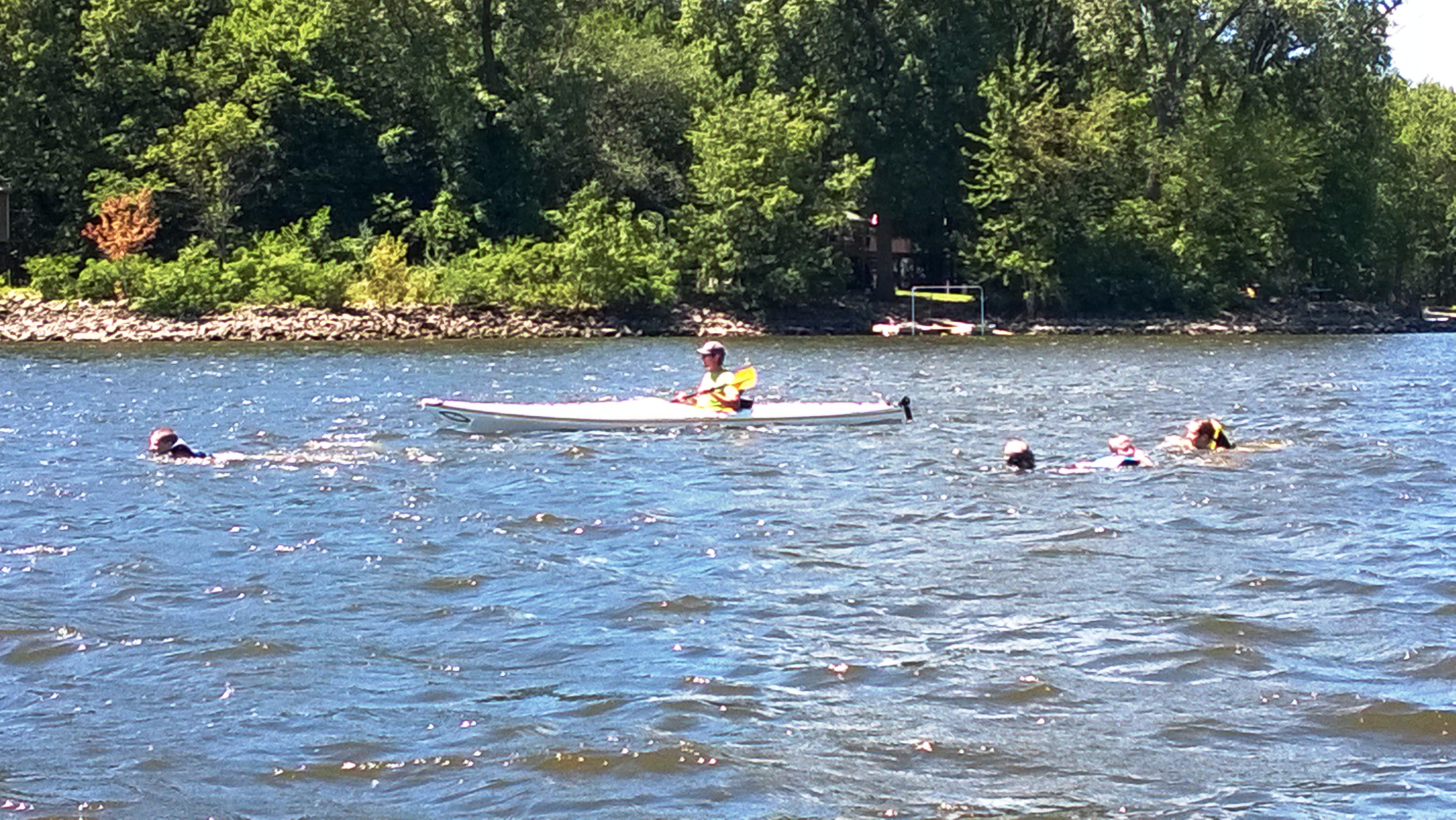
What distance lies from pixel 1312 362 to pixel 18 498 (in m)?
30.4

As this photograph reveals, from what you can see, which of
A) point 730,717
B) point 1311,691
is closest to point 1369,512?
point 1311,691

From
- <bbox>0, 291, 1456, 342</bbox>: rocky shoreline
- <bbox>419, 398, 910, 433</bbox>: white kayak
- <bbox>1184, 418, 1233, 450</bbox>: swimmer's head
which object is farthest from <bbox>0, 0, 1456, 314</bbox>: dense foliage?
<bbox>1184, 418, 1233, 450</bbox>: swimmer's head

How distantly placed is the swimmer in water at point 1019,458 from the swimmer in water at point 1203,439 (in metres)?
2.20

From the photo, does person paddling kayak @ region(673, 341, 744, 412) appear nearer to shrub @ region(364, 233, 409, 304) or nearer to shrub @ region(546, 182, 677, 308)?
shrub @ region(546, 182, 677, 308)

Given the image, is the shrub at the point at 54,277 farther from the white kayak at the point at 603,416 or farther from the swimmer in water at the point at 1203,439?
the swimmer in water at the point at 1203,439

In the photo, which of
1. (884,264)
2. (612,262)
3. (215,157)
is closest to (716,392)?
(612,262)

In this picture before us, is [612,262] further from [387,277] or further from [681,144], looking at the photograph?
[681,144]

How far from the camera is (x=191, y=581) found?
12156 millimetres

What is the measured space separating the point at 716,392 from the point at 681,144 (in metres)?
39.5

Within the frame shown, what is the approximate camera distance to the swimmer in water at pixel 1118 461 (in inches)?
709

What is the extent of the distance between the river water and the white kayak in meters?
0.27

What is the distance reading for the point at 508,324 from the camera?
51469 millimetres

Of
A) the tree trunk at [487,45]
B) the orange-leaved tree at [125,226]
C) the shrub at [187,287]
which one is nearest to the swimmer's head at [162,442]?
the shrub at [187,287]

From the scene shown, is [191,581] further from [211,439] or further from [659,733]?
[211,439]
